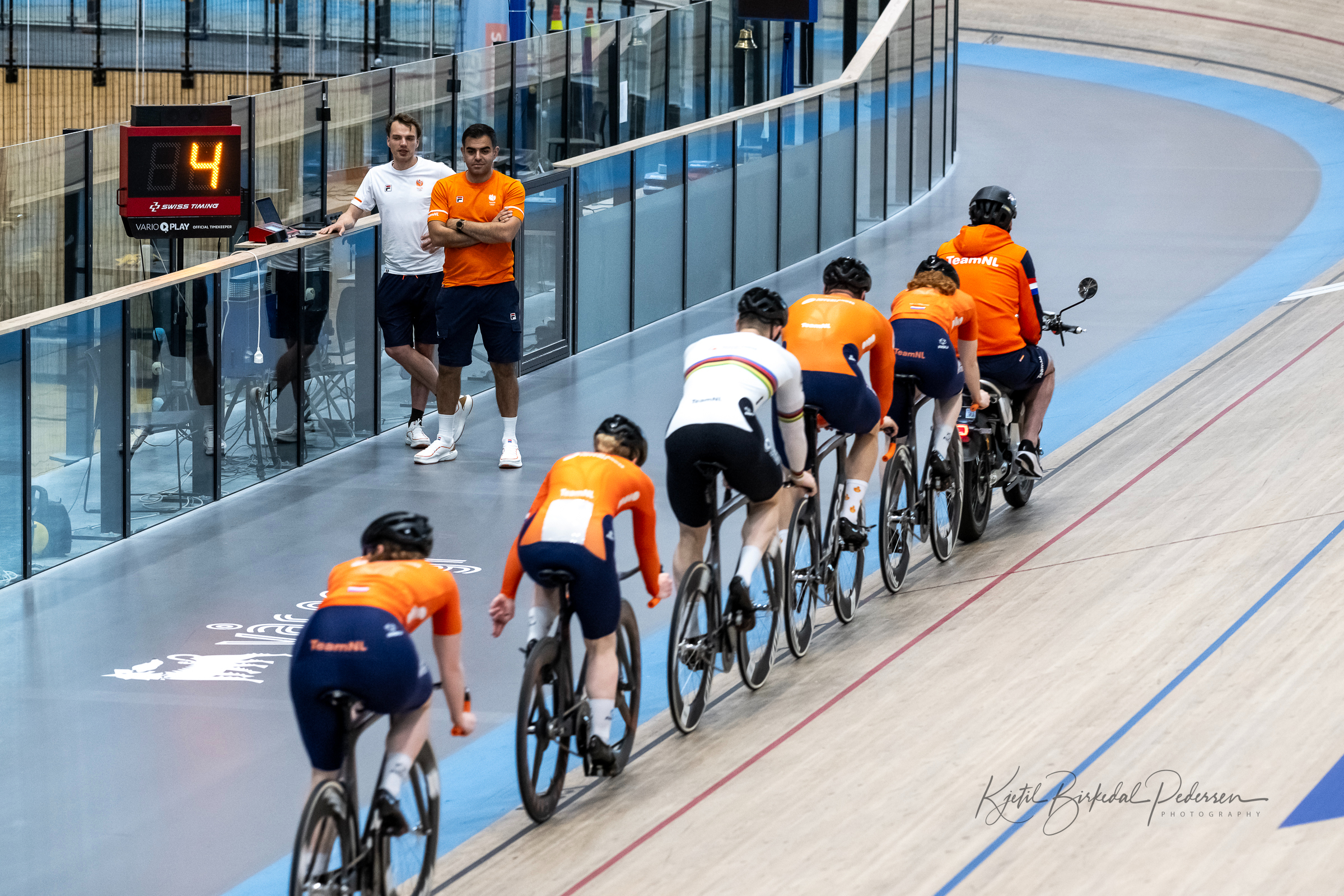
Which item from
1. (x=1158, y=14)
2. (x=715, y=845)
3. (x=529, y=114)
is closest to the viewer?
(x=715, y=845)

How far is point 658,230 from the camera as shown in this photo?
1205 centimetres

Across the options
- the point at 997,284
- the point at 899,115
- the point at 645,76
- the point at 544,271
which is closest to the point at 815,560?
the point at 997,284

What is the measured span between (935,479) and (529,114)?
552 cm

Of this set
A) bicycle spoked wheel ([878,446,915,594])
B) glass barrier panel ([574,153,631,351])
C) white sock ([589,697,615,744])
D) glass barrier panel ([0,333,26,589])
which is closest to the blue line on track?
white sock ([589,697,615,744])

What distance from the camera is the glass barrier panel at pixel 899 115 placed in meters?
15.4

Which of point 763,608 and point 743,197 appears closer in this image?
point 763,608

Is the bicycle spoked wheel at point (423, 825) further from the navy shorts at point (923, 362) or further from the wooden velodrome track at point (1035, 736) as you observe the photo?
the navy shorts at point (923, 362)

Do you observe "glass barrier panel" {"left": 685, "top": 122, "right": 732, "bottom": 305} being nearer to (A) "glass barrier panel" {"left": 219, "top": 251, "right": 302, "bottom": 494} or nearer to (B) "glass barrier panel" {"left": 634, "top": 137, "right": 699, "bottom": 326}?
(B) "glass barrier panel" {"left": 634, "top": 137, "right": 699, "bottom": 326}

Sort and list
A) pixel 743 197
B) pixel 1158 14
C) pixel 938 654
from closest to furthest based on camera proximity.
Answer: pixel 938 654
pixel 743 197
pixel 1158 14

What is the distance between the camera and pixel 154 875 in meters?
4.64

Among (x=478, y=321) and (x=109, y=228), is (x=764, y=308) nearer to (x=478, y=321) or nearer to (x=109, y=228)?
(x=478, y=321)

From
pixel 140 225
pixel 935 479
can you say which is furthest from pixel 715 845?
pixel 140 225

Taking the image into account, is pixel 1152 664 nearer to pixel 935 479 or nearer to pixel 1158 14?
pixel 935 479

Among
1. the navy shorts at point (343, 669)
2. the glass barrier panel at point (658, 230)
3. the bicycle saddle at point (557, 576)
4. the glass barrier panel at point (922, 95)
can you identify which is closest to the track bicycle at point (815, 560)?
the bicycle saddle at point (557, 576)
